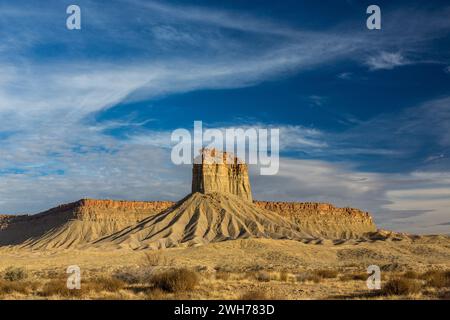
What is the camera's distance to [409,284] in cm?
1927

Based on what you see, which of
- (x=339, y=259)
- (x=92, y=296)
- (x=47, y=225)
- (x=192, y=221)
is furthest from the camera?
(x=47, y=225)

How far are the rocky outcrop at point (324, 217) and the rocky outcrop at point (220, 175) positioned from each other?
48.5ft

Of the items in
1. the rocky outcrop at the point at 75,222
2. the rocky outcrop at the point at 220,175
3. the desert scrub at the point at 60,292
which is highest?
the rocky outcrop at the point at 220,175

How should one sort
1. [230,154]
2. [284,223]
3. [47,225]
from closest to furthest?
[284,223]
[230,154]
[47,225]

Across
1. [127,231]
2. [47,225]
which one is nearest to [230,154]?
[127,231]

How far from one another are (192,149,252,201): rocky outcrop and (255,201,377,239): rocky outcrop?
1477 centimetres

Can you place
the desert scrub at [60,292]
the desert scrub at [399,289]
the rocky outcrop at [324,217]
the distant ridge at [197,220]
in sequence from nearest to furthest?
the desert scrub at [399,289] → the desert scrub at [60,292] → the distant ridge at [197,220] → the rocky outcrop at [324,217]

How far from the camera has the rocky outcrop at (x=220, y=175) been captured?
4363 inches

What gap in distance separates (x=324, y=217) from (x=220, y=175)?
4089 centimetres

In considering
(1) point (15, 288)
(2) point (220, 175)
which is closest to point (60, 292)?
(1) point (15, 288)

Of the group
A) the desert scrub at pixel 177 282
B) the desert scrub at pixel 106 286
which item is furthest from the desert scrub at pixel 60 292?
the desert scrub at pixel 177 282

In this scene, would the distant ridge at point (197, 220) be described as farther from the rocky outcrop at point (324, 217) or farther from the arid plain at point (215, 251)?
the arid plain at point (215, 251)
